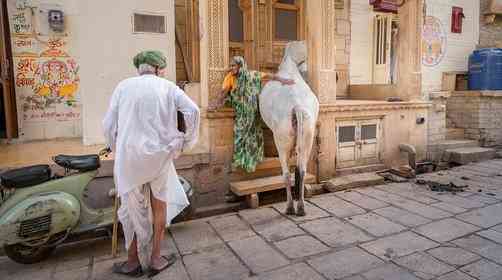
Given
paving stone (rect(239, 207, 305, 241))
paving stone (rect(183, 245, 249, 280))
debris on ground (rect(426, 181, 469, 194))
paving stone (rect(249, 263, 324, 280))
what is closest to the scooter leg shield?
paving stone (rect(183, 245, 249, 280))

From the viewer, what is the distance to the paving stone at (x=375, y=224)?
12.5 ft

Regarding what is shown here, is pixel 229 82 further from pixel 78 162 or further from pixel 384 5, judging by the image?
pixel 384 5

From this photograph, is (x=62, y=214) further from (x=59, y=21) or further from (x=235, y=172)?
(x=59, y=21)

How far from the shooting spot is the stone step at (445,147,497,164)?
6.92 meters

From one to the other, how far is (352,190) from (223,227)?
2.25 meters

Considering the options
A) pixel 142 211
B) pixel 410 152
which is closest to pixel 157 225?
pixel 142 211

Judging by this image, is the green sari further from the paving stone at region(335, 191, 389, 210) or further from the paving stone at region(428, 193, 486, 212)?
the paving stone at region(428, 193, 486, 212)

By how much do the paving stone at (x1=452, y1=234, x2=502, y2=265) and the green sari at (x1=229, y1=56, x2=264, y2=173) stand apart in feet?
8.13

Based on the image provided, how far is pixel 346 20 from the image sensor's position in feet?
26.9

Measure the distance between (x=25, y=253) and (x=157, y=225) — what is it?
1279 millimetres

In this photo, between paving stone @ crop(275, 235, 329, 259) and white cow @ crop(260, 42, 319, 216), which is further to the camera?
white cow @ crop(260, 42, 319, 216)

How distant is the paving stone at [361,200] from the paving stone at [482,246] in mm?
1144

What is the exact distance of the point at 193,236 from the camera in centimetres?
379

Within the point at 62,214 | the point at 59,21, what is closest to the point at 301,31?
the point at 59,21
